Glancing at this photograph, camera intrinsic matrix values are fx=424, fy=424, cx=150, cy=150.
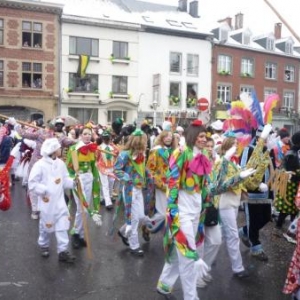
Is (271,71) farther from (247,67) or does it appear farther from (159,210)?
(159,210)

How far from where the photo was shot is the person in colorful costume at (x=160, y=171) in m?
6.13

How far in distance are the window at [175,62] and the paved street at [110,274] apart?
81.6 ft

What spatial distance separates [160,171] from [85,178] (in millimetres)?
1237

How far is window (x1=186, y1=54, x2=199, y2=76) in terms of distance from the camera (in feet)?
102

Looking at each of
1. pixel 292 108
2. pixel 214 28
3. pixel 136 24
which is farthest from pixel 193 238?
pixel 292 108

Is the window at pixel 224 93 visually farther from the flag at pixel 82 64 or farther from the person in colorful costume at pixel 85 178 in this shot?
the person in colorful costume at pixel 85 178

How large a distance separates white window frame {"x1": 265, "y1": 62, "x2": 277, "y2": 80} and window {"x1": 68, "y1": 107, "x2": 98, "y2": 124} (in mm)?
15259

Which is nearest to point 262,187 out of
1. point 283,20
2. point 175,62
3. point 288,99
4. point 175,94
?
point 283,20

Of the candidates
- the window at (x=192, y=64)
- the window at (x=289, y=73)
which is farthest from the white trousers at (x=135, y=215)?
the window at (x=289, y=73)

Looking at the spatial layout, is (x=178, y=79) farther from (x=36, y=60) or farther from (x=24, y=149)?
(x=24, y=149)

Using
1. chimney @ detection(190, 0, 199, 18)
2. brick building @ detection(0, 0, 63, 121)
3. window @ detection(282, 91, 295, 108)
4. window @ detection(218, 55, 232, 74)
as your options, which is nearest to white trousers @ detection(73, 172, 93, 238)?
brick building @ detection(0, 0, 63, 121)

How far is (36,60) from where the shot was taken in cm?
2738

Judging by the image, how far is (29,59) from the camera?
27266 mm

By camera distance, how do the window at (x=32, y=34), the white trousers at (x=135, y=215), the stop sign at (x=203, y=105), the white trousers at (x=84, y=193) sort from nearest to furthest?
the white trousers at (x=135, y=215) < the stop sign at (x=203, y=105) < the white trousers at (x=84, y=193) < the window at (x=32, y=34)
